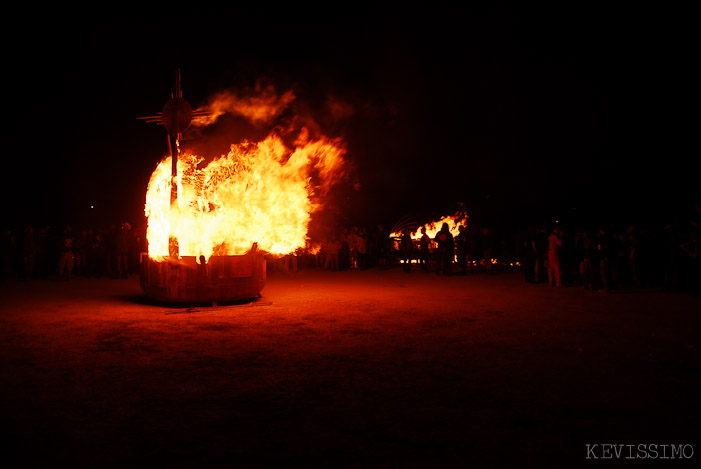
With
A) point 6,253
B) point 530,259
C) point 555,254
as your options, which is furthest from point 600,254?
point 6,253

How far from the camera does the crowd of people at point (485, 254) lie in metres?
13.3

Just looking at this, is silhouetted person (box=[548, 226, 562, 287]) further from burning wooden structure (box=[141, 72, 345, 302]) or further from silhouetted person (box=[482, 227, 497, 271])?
burning wooden structure (box=[141, 72, 345, 302])

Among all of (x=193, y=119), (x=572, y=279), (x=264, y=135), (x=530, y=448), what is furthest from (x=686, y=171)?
(x=530, y=448)

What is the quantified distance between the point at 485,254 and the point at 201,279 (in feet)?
48.1

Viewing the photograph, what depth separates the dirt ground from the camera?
12.1 feet

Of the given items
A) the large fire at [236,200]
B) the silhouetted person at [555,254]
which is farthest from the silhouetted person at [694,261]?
the large fire at [236,200]

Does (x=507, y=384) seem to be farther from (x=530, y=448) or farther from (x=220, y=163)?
(x=220, y=163)

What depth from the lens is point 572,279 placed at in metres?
15.5

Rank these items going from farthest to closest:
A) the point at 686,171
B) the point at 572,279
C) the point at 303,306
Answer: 1. the point at 686,171
2. the point at 572,279
3. the point at 303,306

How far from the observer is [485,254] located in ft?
70.9

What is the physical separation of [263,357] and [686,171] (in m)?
30.0

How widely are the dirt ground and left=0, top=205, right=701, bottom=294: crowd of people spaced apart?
11.3 feet

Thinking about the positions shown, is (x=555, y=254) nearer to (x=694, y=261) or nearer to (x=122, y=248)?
(x=694, y=261)

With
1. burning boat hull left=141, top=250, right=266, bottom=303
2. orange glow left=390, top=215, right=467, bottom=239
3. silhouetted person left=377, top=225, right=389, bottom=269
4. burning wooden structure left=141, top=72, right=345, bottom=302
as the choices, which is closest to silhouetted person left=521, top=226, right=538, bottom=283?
burning wooden structure left=141, top=72, right=345, bottom=302
